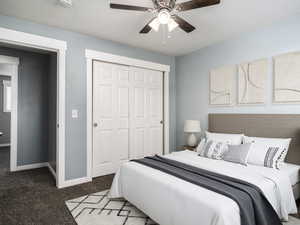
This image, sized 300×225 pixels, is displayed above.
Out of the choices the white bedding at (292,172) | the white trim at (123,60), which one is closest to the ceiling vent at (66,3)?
the white trim at (123,60)

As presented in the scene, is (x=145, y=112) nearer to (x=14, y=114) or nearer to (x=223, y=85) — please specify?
(x=223, y=85)

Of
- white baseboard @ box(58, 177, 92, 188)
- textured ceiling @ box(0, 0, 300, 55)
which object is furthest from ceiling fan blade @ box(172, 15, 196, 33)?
white baseboard @ box(58, 177, 92, 188)

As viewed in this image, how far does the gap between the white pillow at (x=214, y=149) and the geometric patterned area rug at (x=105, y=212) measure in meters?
1.05

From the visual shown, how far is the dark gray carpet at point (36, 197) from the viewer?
2.11 meters

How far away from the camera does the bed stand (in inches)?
56.1

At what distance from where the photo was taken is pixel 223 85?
3.51m

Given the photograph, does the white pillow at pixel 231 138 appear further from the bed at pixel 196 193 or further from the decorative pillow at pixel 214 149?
the bed at pixel 196 193

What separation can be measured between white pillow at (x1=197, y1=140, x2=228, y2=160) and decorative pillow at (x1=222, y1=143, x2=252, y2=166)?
9 cm

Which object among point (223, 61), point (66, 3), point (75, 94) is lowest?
point (75, 94)

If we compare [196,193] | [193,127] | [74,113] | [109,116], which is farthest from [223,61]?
[74,113]

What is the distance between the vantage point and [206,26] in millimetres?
2938

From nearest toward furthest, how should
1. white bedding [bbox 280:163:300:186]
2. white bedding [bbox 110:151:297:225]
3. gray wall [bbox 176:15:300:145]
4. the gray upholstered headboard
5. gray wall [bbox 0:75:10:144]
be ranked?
1. white bedding [bbox 110:151:297:225]
2. white bedding [bbox 280:163:300:186]
3. the gray upholstered headboard
4. gray wall [bbox 176:15:300:145]
5. gray wall [bbox 0:75:10:144]

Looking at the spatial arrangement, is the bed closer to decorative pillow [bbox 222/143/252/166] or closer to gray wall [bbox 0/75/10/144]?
decorative pillow [bbox 222/143/252/166]

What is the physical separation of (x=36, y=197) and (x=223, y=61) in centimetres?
394
